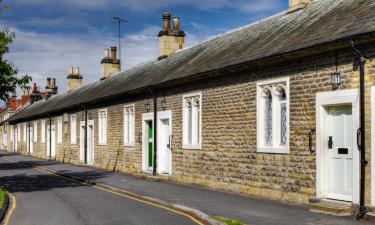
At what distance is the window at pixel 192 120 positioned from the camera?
18.7 metres

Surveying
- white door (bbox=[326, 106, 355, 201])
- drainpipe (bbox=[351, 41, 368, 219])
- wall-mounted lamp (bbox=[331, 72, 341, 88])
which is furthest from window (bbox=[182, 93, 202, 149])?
drainpipe (bbox=[351, 41, 368, 219])

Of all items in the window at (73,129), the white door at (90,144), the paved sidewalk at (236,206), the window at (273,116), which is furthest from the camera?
the window at (73,129)

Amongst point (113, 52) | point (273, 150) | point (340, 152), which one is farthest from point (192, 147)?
point (113, 52)

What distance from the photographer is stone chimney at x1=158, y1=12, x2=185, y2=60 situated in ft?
89.7

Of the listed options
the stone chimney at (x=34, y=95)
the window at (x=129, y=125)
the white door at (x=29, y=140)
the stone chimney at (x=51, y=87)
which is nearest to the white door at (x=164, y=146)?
the window at (x=129, y=125)

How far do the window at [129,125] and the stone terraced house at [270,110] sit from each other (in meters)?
0.05

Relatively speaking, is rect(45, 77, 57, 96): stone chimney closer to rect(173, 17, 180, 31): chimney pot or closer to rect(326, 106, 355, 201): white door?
rect(173, 17, 180, 31): chimney pot

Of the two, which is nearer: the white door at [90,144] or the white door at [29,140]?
the white door at [90,144]

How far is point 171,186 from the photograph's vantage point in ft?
59.5

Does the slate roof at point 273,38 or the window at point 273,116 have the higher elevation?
the slate roof at point 273,38

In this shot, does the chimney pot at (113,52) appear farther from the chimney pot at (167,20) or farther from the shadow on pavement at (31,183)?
the shadow on pavement at (31,183)

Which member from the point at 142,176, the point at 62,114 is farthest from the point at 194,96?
the point at 62,114

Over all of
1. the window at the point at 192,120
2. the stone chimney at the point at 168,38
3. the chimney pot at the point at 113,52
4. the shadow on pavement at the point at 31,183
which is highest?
the chimney pot at the point at 113,52

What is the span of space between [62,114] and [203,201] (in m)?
26.4
